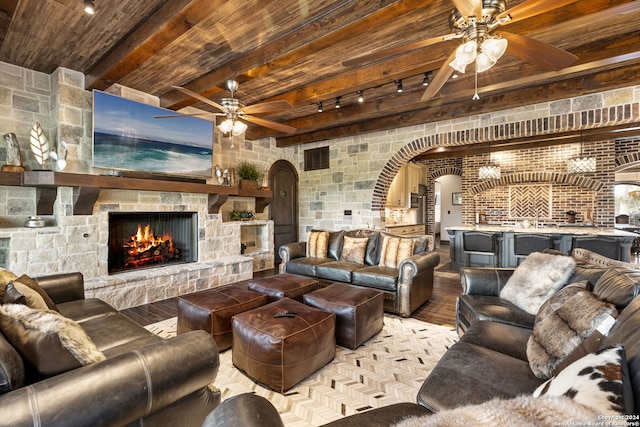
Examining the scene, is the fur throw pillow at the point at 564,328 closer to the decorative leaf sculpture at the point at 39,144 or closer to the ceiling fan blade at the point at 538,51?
the ceiling fan blade at the point at 538,51

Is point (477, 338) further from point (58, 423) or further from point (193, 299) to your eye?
point (193, 299)

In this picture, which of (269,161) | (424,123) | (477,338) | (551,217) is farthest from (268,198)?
(551,217)

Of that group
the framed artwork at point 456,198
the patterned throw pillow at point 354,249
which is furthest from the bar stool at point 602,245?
the framed artwork at point 456,198

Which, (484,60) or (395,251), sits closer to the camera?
(484,60)

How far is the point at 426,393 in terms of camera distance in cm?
125

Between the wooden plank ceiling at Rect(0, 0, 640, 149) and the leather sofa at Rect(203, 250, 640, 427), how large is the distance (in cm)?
164

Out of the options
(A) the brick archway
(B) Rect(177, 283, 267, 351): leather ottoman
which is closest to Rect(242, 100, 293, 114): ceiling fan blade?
(B) Rect(177, 283, 267, 351): leather ottoman

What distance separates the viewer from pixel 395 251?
12.4 feet

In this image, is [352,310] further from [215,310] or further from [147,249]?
[147,249]

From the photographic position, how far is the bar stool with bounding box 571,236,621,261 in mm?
4434

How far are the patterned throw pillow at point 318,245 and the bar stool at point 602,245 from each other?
4138 mm

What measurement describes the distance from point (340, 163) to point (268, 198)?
1.72 metres

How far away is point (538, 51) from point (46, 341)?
10.3 feet

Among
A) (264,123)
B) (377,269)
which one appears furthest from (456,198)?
(264,123)
